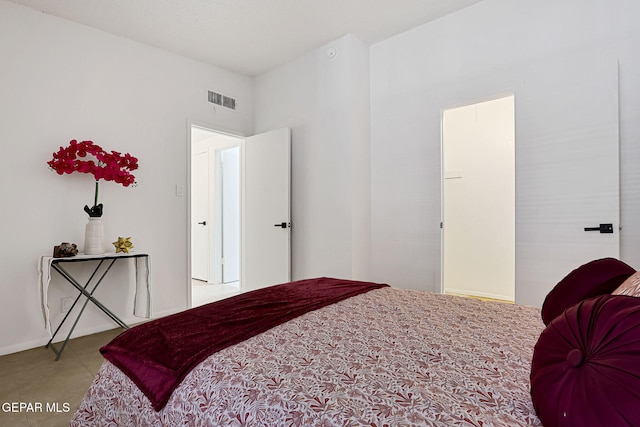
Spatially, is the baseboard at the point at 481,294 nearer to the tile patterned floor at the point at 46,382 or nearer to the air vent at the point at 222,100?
the air vent at the point at 222,100

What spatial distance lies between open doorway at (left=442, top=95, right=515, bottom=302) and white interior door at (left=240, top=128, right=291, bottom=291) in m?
1.88

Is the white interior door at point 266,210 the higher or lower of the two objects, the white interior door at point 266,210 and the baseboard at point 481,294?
the higher

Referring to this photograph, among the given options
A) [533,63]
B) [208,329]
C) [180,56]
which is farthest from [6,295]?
[533,63]

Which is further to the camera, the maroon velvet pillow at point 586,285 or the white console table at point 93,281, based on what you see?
the white console table at point 93,281

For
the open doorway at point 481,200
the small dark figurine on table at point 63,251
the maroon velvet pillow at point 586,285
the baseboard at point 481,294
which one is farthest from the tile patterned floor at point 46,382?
the baseboard at point 481,294

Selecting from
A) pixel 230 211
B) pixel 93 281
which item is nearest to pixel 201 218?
pixel 230 211

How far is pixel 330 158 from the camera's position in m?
3.73

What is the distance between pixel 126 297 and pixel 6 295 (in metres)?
0.90

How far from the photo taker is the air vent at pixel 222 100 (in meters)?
4.16

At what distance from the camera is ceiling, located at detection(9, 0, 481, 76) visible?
2.98m

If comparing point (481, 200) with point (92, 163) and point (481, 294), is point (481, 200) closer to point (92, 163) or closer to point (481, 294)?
point (481, 294)

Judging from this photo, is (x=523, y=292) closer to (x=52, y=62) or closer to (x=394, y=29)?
(x=394, y=29)

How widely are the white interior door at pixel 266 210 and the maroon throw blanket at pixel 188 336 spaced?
214cm

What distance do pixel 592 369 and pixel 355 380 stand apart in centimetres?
53
